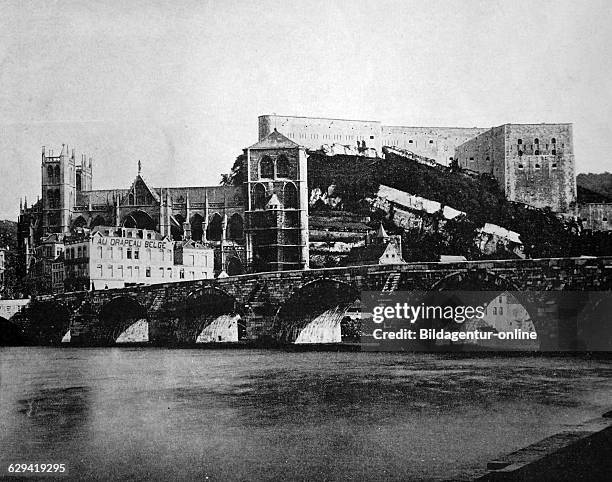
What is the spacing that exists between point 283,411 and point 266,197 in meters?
1.91

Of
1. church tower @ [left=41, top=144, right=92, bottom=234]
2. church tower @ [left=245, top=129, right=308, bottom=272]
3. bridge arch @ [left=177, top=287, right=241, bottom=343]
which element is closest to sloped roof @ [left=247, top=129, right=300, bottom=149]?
church tower @ [left=245, top=129, right=308, bottom=272]

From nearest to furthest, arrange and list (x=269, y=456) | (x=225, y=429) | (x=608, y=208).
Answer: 1. (x=269, y=456)
2. (x=225, y=429)
3. (x=608, y=208)

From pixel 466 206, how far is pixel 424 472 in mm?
3420

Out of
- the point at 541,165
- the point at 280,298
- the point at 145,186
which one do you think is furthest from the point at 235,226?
the point at 541,165

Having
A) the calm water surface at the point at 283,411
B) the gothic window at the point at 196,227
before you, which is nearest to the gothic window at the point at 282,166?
the gothic window at the point at 196,227

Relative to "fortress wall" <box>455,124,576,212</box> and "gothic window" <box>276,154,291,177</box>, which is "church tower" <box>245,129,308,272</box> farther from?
"fortress wall" <box>455,124,576,212</box>

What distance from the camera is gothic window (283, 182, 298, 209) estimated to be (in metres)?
7.02

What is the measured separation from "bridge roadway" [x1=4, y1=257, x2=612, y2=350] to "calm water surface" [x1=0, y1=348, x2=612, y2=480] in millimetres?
369

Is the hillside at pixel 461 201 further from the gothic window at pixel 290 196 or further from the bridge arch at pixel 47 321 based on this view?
the bridge arch at pixel 47 321

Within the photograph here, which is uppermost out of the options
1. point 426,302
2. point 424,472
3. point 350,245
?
point 350,245

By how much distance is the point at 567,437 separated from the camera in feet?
16.7

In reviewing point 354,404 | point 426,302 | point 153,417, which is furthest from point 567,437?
point 153,417

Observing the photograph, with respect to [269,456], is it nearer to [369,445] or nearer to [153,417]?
[369,445]

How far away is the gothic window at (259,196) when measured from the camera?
7.04 m
